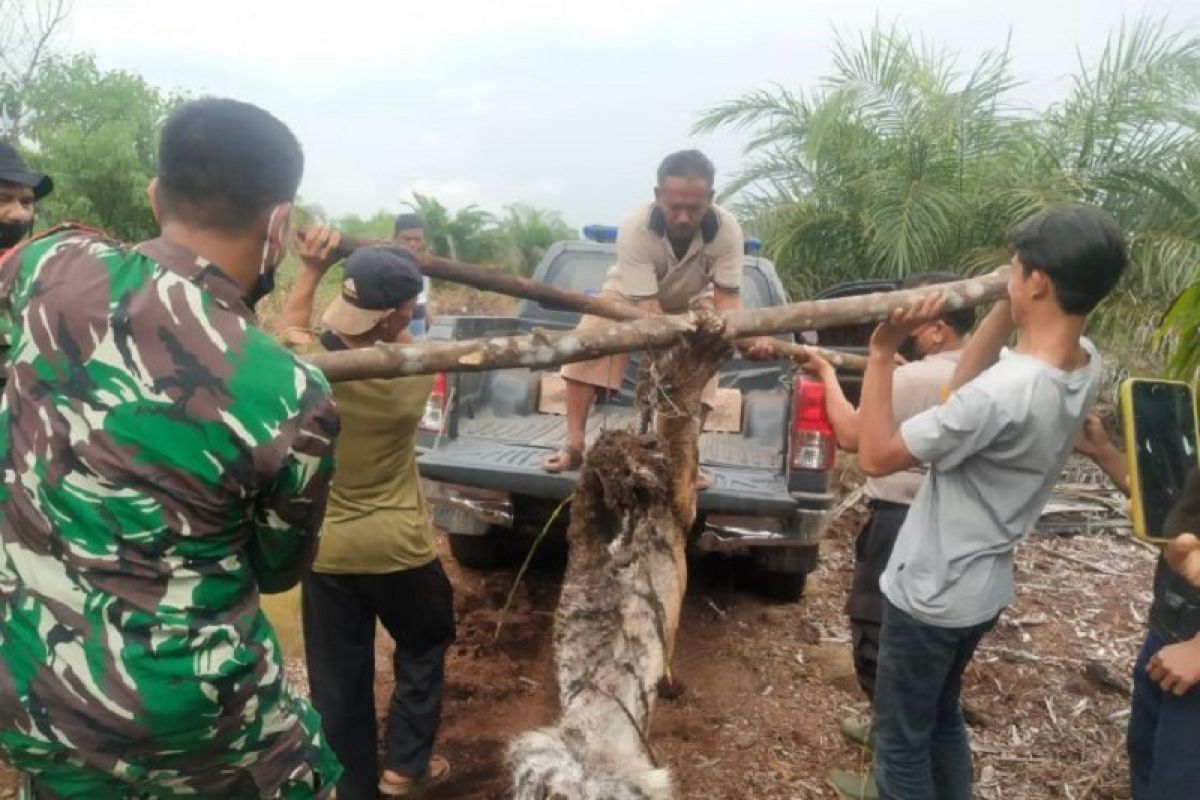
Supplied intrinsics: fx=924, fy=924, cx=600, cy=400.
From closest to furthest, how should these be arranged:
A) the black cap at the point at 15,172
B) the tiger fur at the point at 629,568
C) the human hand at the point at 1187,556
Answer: the human hand at the point at 1187,556 < the tiger fur at the point at 629,568 < the black cap at the point at 15,172

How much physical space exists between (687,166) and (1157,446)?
2619 millimetres

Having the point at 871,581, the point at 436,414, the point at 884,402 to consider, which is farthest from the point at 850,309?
the point at 436,414

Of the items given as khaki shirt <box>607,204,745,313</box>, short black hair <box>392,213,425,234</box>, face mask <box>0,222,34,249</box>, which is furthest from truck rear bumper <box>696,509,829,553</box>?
short black hair <box>392,213,425,234</box>

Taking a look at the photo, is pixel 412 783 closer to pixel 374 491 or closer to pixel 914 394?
pixel 374 491

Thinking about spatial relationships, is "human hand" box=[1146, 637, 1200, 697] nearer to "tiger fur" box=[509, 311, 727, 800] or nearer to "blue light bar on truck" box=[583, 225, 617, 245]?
"tiger fur" box=[509, 311, 727, 800]

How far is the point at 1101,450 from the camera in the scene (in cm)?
275

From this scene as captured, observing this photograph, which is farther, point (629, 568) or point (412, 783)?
point (412, 783)

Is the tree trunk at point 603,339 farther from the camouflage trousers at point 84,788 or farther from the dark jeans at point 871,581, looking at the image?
the dark jeans at point 871,581

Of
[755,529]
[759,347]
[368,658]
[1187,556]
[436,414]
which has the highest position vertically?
[759,347]

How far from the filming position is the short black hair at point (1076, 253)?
2.21 metres

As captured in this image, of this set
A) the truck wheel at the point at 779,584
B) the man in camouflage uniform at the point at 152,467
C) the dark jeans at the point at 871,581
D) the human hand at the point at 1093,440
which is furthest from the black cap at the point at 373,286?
the truck wheel at the point at 779,584

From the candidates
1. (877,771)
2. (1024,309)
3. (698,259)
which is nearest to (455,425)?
(698,259)

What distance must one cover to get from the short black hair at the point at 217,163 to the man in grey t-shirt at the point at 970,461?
1636mm

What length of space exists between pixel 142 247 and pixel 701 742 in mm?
3071
